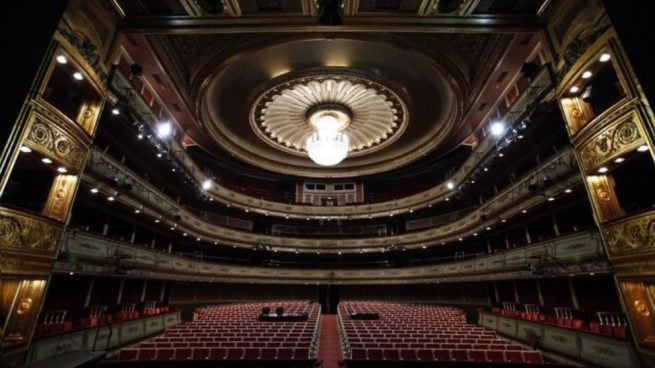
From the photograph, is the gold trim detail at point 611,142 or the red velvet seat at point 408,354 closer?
the gold trim detail at point 611,142

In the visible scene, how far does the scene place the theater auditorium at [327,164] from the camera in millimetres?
5352

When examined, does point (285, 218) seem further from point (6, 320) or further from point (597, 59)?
point (597, 59)

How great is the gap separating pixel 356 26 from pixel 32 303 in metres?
9.76

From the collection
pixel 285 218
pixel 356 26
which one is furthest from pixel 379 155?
pixel 356 26

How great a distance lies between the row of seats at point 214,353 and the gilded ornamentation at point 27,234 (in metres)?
2.61

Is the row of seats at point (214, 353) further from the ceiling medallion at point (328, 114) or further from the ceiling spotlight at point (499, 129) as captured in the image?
the ceiling spotlight at point (499, 129)

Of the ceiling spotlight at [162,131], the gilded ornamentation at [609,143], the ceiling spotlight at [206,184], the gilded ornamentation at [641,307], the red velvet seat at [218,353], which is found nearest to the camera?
the gilded ornamentation at [641,307]

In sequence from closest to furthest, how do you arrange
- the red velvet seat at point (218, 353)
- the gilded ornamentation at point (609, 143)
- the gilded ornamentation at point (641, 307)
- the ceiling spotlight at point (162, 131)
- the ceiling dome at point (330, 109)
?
the gilded ornamentation at point (641, 307) < the gilded ornamentation at point (609, 143) < the red velvet seat at point (218, 353) < the ceiling spotlight at point (162, 131) < the ceiling dome at point (330, 109)

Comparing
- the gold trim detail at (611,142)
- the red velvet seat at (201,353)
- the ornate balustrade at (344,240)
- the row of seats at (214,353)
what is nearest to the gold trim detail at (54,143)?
the ornate balustrade at (344,240)

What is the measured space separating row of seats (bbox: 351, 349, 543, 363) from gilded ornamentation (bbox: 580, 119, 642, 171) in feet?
13.7

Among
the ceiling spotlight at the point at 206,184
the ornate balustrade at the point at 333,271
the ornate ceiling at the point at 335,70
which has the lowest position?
the ornate balustrade at the point at 333,271

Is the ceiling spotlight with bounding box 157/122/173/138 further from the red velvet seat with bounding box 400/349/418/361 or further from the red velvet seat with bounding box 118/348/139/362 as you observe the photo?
the red velvet seat with bounding box 400/349/418/361

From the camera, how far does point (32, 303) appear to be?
538cm

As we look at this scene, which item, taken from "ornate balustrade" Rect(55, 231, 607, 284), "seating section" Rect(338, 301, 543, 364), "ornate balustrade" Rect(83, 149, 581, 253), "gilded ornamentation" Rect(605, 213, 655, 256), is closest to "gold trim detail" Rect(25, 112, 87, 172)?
"ornate balustrade" Rect(83, 149, 581, 253)
